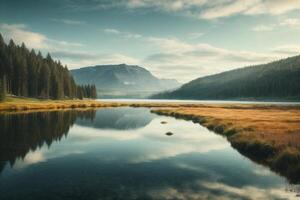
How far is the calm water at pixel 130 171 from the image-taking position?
2033 cm

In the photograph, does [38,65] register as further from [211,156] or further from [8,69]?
[211,156]

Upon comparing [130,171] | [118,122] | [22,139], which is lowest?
[130,171]

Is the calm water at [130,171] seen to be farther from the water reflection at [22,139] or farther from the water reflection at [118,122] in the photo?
the water reflection at [118,122]

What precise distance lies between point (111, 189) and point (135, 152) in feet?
47.7

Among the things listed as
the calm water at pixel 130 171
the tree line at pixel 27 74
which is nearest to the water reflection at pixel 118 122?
the calm water at pixel 130 171

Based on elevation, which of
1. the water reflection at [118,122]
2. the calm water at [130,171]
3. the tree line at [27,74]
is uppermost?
the tree line at [27,74]

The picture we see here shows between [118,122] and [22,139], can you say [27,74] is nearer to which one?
[118,122]

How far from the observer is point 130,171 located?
2636cm

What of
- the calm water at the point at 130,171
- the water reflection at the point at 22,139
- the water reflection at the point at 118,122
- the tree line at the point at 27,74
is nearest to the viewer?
the calm water at the point at 130,171

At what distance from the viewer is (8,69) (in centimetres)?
13650

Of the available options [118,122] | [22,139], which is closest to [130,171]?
[22,139]

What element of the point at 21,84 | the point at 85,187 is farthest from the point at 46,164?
the point at 21,84

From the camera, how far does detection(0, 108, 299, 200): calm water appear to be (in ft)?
66.7

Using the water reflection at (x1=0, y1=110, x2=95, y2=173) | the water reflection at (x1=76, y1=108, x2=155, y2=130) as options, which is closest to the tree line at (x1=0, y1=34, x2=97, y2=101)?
the water reflection at (x1=76, y1=108, x2=155, y2=130)
